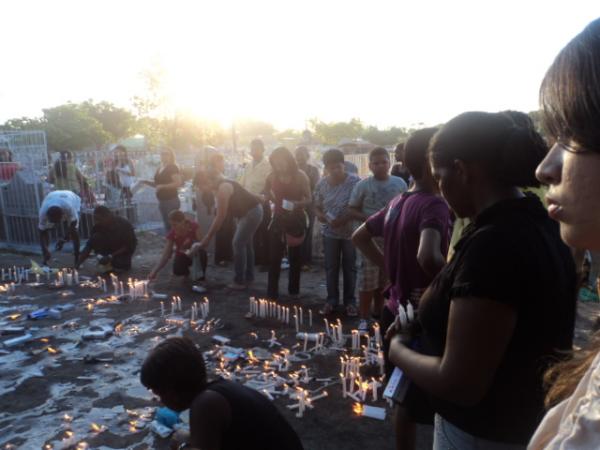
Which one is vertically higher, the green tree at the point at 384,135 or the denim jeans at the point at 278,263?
the green tree at the point at 384,135

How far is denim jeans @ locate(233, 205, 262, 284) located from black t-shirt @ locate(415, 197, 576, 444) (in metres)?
6.06

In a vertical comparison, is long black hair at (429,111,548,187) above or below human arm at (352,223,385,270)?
above

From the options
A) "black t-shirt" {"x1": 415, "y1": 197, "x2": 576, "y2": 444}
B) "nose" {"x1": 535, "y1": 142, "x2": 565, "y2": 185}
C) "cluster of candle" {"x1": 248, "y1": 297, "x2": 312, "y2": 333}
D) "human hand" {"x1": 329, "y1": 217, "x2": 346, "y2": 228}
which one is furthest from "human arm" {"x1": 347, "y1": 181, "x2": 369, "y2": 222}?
"nose" {"x1": 535, "y1": 142, "x2": 565, "y2": 185}

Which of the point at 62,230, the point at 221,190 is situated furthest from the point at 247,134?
the point at 221,190

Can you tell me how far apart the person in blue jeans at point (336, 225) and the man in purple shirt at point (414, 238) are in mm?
3252

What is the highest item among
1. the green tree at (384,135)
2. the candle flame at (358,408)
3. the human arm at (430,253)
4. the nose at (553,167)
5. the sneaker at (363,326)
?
the green tree at (384,135)

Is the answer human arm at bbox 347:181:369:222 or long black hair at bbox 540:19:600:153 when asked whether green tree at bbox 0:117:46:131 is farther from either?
long black hair at bbox 540:19:600:153

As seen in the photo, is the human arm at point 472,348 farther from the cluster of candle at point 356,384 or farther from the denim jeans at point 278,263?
the denim jeans at point 278,263

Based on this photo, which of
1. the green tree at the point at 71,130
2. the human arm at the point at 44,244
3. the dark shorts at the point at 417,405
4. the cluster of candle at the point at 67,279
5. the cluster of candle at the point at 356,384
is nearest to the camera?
the dark shorts at the point at 417,405

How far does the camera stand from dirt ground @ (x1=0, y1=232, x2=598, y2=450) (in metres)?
3.95

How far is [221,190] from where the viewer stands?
24.0 ft

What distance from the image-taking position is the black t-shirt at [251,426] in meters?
2.39

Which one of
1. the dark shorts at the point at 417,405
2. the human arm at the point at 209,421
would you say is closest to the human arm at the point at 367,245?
the dark shorts at the point at 417,405

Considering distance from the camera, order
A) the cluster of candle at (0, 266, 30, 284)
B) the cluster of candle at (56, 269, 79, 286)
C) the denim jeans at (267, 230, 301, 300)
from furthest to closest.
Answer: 1. the cluster of candle at (0, 266, 30, 284)
2. the cluster of candle at (56, 269, 79, 286)
3. the denim jeans at (267, 230, 301, 300)
